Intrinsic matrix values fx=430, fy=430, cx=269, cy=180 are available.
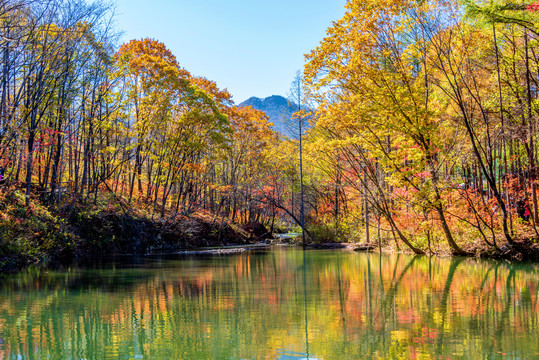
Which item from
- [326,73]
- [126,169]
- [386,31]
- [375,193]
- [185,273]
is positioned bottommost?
[185,273]

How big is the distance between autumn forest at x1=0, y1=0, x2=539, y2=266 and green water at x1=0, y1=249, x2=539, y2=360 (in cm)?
446

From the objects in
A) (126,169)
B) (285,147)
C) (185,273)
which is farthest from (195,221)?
(185,273)

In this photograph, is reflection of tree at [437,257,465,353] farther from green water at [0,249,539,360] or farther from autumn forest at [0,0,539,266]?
autumn forest at [0,0,539,266]

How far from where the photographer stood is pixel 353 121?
1384 centimetres

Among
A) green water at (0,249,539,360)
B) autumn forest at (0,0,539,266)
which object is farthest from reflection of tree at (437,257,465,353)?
autumn forest at (0,0,539,266)

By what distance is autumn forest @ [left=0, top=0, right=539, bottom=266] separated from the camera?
12.6 metres

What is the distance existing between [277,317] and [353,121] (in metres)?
9.35

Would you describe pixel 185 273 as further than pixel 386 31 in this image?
No

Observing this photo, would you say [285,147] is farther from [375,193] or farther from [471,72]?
[471,72]

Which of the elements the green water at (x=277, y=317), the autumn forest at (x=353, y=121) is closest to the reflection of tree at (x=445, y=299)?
the green water at (x=277, y=317)

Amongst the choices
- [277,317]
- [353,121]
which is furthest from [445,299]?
[353,121]

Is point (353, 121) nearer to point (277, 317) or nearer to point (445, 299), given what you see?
point (445, 299)

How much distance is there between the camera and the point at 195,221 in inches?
1090

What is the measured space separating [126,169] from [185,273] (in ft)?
48.1
